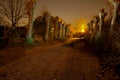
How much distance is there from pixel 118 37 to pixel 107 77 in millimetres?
4828

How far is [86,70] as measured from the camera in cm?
841

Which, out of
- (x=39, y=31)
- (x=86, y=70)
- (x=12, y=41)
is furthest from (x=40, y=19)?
(x=86, y=70)

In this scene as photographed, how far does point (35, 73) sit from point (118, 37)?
6331 millimetres

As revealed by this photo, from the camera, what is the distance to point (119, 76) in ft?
23.1

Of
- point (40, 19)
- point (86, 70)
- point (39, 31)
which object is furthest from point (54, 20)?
point (86, 70)

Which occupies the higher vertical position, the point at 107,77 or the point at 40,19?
the point at 40,19

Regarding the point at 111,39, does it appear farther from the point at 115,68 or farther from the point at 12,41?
the point at 12,41

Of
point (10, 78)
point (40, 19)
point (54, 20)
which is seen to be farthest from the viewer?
point (54, 20)

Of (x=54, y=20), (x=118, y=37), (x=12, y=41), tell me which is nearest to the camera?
(x=118, y=37)

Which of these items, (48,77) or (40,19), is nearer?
(48,77)

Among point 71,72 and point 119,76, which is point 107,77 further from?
point 71,72

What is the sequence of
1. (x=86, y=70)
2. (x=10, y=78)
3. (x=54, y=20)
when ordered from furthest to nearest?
1. (x=54, y=20)
2. (x=86, y=70)
3. (x=10, y=78)

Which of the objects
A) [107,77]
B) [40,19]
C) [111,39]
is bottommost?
[107,77]

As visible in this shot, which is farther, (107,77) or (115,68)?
(115,68)
